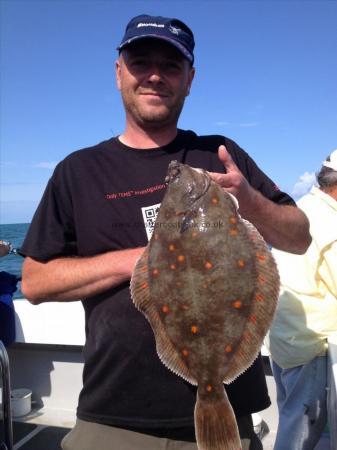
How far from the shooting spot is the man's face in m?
2.37

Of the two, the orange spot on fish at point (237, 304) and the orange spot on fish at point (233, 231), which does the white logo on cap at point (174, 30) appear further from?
the orange spot on fish at point (237, 304)

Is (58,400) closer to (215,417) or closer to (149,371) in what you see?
(149,371)

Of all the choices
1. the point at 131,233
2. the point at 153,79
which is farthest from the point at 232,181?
the point at 153,79

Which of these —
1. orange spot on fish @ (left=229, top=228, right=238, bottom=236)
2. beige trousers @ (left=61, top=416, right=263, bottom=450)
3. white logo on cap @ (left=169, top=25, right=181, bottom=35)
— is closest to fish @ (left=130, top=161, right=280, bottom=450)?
orange spot on fish @ (left=229, top=228, right=238, bottom=236)

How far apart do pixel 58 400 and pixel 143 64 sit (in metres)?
4.71

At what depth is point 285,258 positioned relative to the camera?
357 cm

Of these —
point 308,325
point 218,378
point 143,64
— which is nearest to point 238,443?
point 218,378

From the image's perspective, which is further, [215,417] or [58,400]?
[58,400]

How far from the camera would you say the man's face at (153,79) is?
237cm

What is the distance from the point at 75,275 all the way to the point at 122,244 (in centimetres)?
32

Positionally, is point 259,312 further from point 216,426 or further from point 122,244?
point 122,244

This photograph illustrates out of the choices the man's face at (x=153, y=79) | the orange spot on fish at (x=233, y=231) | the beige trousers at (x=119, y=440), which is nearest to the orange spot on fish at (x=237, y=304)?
the orange spot on fish at (x=233, y=231)

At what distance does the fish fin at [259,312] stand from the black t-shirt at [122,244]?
0.37 meters

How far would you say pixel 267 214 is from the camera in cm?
215
